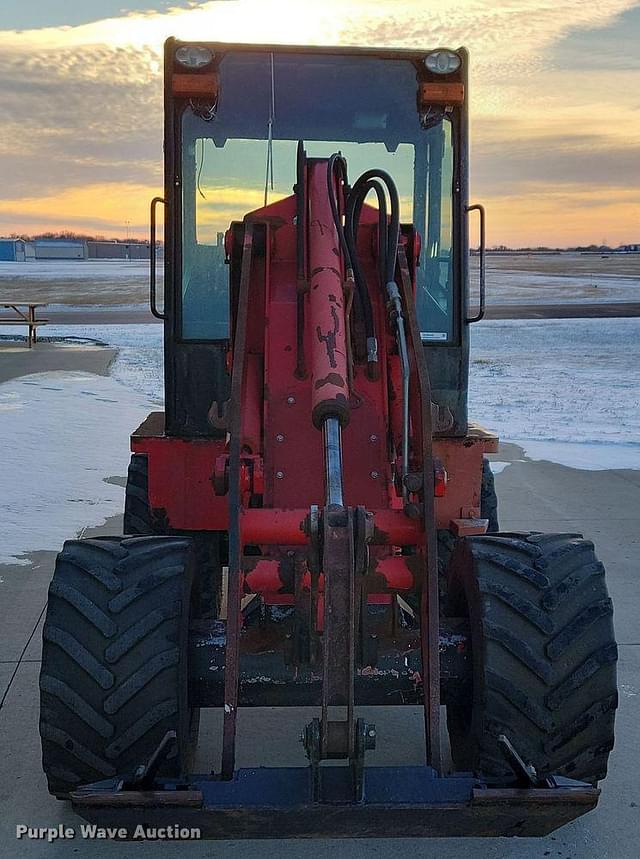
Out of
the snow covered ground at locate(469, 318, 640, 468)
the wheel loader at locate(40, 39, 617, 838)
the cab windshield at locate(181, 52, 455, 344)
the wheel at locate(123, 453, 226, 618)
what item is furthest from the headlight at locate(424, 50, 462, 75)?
the snow covered ground at locate(469, 318, 640, 468)

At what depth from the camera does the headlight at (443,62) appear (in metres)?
4.22

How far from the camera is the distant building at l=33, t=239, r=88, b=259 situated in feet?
422

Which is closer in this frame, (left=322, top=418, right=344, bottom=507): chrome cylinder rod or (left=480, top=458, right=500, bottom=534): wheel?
(left=322, top=418, right=344, bottom=507): chrome cylinder rod

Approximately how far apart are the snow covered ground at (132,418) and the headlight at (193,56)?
378 centimetres

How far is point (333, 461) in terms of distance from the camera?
3156 millimetres

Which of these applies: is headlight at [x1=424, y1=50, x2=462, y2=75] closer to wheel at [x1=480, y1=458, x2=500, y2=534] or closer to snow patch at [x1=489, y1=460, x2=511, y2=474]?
wheel at [x1=480, y1=458, x2=500, y2=534]

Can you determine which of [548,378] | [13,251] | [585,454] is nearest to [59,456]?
[585,454]

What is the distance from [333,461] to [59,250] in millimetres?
134816

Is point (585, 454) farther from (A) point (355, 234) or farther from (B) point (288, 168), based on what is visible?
(A) point (355, 234)

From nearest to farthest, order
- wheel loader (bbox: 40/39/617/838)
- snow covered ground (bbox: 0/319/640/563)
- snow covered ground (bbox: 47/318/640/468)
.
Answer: wheel loader (bbox: 40/39/617/838)
snow covered ground (bbox: 0/319/640/563)
snow covered ground (bbox: 47/318/640/468)

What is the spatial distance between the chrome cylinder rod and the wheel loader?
16mm

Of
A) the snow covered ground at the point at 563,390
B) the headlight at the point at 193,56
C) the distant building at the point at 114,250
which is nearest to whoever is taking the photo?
the headlight at the point at 193,56

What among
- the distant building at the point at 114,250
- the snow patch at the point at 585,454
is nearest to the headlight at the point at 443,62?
the snow patch at the point at 585,454

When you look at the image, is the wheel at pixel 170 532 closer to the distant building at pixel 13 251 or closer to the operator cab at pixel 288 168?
the operator cab at pixel 288 168
